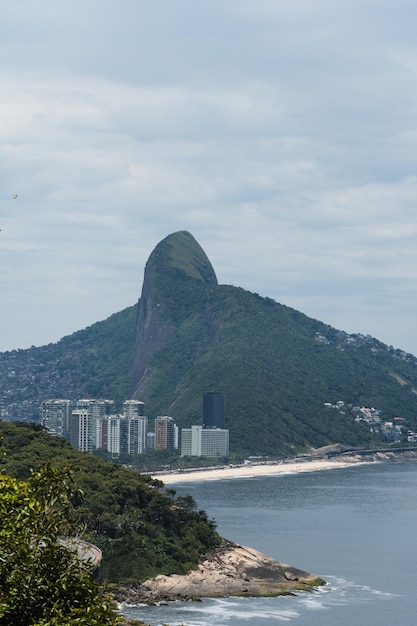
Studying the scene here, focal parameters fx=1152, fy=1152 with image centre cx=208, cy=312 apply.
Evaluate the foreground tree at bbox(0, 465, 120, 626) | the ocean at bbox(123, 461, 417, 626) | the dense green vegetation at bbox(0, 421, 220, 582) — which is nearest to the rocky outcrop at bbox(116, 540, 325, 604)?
the dense green vegetation at bbox(0, 421, 220, 582)

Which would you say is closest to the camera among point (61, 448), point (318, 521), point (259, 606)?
point (259, 606)

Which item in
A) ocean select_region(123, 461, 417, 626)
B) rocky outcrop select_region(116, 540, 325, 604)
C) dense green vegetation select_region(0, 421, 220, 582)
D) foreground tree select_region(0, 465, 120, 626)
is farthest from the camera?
dense green vegetation select_region(0, 421, 220, 582)

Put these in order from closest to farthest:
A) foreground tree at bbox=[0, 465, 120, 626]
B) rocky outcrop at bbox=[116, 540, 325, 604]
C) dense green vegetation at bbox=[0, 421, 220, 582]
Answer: foreground tree at bbox=[0, 465, 120, 626], rocky outcrop at bbox=[116, 540, 325, 604], dense green vegetation at bbox=[0, 421, 220, 582]

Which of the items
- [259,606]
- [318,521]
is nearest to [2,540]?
[259,606]

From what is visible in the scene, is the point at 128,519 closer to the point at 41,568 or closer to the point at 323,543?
the point at 323,543

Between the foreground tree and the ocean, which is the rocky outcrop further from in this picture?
the foreground tree

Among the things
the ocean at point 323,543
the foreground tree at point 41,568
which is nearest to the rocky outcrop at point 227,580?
the ocean at point 323,543

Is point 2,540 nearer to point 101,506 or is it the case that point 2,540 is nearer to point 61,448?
point 101,506
